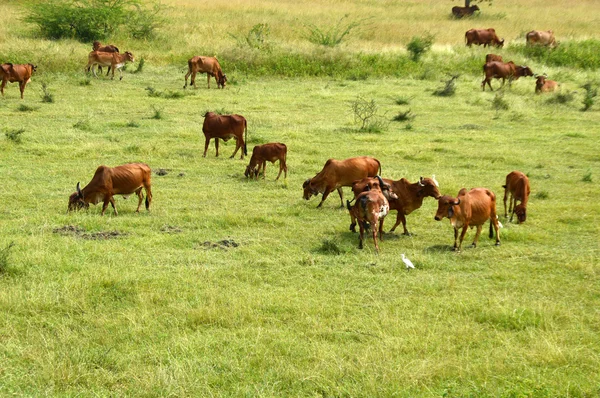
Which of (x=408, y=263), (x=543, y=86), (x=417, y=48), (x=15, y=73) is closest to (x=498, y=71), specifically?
(x=543, y=86)

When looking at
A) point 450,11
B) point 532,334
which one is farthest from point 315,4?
point 532,334

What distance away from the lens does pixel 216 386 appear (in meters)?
5.33

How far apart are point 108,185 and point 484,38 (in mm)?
26287

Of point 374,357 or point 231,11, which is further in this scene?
point 231,11

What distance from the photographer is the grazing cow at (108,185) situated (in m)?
9.89

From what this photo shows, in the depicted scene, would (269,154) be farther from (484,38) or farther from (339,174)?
(484,38)

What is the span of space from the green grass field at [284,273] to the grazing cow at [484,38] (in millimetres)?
15052

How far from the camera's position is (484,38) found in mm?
32844

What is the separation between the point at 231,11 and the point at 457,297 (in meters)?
35.9

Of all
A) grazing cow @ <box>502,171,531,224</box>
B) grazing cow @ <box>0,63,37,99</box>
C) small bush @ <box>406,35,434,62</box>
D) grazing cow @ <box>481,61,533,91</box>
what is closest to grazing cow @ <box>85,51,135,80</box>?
grazing cow @ <box>0,63,37,99</box>

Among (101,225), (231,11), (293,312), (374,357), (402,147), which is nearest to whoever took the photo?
(374,357)

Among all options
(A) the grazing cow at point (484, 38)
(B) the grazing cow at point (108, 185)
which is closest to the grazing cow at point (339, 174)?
(B) the grazing cow at point (108, 185)

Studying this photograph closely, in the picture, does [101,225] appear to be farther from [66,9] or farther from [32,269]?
[66,9]

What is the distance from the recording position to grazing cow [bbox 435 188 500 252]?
8633mm
